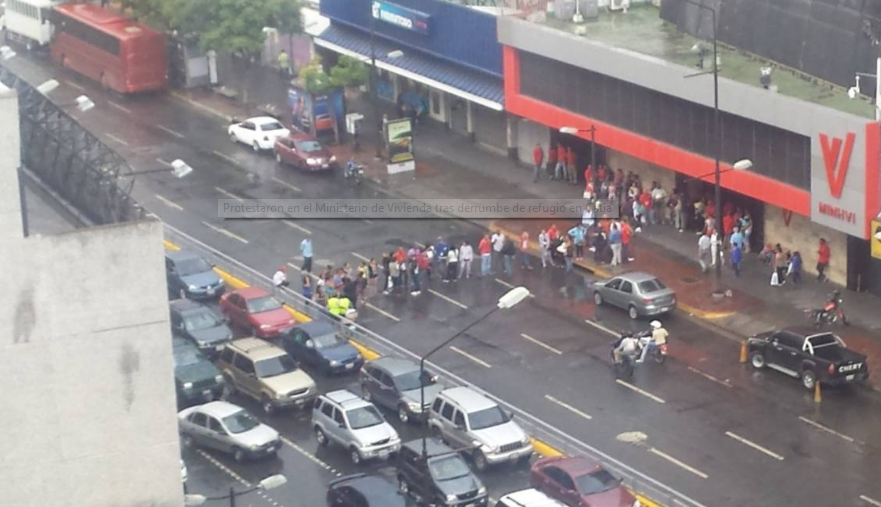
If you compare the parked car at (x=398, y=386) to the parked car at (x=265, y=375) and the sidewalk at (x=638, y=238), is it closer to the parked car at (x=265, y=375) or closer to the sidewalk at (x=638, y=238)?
the parked car at (x=265, y=375)

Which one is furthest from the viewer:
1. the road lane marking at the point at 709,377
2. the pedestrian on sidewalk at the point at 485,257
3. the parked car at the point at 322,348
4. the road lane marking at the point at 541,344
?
the pedestrian on sidewalk at the point at 485,257

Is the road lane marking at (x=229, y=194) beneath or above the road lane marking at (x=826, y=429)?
beneath

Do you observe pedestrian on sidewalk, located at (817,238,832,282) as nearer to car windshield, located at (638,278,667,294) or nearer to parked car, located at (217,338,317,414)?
car windshield, located at (638,278,667,294)

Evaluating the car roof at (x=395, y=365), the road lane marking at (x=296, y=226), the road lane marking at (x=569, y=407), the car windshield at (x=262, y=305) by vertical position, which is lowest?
the road lane marking at (x=296, y=226)

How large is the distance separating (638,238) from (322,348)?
14.1m

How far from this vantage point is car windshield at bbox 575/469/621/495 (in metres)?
39.8

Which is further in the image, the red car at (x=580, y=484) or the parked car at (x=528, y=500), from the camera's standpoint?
the red car at (x=580, y=484)

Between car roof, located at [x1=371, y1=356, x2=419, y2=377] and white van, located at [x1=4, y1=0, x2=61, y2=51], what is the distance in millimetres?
47071

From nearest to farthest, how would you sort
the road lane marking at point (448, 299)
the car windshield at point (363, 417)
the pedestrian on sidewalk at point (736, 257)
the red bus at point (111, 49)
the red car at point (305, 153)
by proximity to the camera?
1. the car windshield at point (363, 417)
2. the road lane marking at point (448, 299)
3. the pedestrian on sidewalk at point (736, 257)
4. the red car at point (305, 153)
5. the red bus at point (111, 49)

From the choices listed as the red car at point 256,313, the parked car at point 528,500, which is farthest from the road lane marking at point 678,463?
the red car at point 256,313

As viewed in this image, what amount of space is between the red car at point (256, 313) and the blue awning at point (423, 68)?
1681 cm

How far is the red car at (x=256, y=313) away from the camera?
51.8 m

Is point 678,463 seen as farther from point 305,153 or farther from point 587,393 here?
point 305,153

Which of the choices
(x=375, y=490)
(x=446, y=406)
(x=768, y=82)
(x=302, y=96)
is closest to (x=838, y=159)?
(x=768, y=82)
